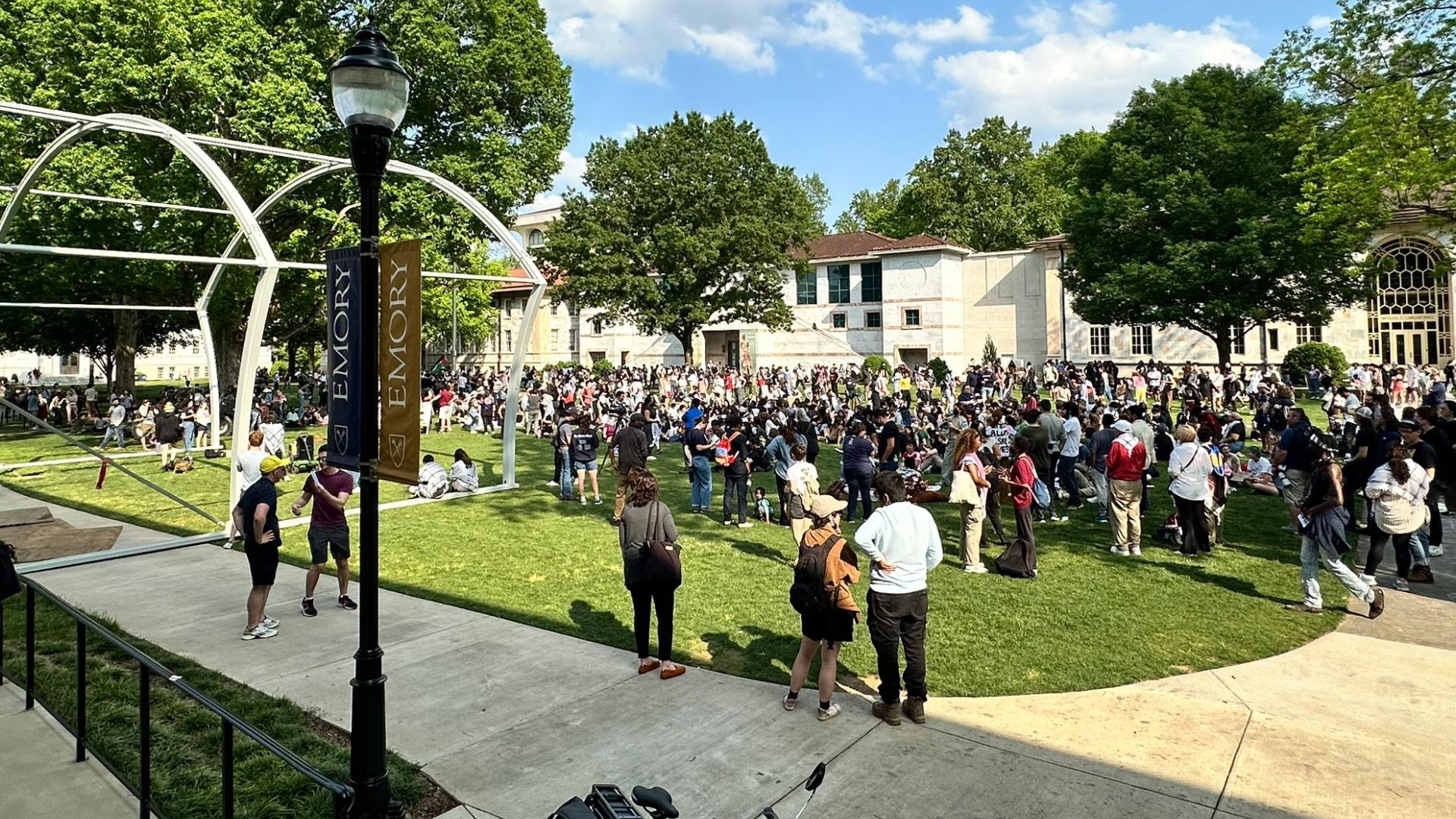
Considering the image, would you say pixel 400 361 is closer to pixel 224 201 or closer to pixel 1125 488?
pixel 224 201

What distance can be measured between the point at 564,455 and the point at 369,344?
11.7 metres

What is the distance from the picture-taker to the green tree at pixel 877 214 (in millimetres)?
69650

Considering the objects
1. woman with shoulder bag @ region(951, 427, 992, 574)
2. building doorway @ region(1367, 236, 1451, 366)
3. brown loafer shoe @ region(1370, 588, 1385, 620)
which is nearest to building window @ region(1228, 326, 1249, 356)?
building doorway @ region(1367, 236, 1451, 366)

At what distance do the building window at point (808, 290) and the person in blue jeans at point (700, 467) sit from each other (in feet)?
139

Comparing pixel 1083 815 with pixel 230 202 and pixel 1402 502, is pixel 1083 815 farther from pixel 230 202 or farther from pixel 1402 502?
pixel 230 202

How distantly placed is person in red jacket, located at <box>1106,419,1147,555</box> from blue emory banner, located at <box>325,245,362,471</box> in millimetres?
9561

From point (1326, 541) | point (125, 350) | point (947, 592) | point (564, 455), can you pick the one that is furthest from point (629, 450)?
point (125, 350)

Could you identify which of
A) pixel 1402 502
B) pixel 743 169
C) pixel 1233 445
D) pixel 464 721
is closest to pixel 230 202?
pixel 464 721

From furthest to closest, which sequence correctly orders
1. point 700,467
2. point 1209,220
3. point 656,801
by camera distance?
point 1209,220, point 700,467, point 656,801

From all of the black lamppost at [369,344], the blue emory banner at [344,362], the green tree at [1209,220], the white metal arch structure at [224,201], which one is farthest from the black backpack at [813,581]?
the green tree at [1209,220]

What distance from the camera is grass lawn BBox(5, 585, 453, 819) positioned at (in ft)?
16.9

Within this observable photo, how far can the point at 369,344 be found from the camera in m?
4.49

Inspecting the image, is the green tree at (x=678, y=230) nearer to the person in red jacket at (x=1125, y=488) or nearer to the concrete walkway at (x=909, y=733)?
the person in red jacket at (x=1125, y=488)

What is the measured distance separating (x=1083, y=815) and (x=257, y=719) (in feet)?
18.8
